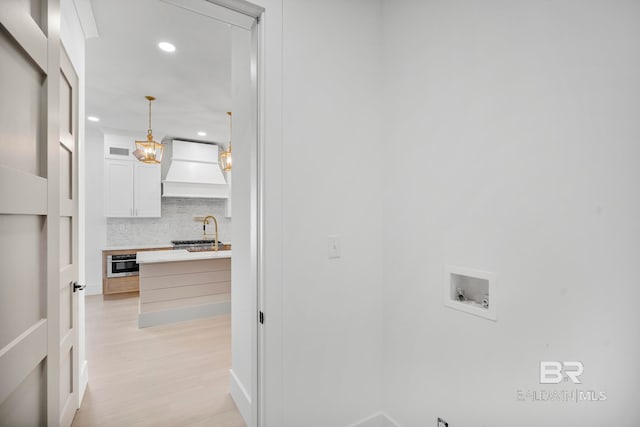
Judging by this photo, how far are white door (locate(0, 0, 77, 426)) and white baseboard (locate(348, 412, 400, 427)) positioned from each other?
1351mm

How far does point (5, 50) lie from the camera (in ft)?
2.38

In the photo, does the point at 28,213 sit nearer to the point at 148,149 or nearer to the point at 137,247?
the point at 148,149

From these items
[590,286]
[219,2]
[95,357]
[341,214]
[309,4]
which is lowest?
[95,357]

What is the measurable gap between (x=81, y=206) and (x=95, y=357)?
5.48ft

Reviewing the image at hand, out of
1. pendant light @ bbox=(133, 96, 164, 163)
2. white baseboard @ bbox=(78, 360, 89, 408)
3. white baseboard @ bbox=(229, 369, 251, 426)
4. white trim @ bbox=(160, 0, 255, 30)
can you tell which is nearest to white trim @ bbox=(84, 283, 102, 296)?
pendant light @ bbox=(133, 96, 164, 163)

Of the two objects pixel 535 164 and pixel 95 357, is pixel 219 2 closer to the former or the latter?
pixel 535 164

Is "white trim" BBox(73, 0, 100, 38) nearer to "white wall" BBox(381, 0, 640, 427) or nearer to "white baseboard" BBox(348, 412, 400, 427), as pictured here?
"white wall" BBox(381, 0, 640, 427)

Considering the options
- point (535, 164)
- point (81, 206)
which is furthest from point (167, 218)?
point (535, 164)

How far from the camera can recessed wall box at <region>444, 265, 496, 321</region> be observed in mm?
1251

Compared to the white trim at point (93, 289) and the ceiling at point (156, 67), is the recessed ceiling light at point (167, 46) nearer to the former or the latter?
the ceiling at point (156, 67)

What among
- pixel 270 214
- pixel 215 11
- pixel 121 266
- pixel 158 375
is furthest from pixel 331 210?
pixel 121 266

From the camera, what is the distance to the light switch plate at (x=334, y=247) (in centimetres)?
157

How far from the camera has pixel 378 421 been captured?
67.5 inches

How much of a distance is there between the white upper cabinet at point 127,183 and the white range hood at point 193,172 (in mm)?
252
